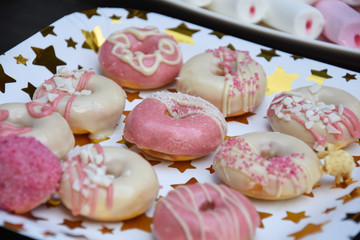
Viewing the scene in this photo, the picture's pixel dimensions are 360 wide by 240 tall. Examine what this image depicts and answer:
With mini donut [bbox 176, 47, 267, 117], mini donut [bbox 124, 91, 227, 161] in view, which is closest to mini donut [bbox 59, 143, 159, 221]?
mini donut [bbox 124, 91, 227, 161]

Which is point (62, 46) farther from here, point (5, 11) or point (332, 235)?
point (332, 235)

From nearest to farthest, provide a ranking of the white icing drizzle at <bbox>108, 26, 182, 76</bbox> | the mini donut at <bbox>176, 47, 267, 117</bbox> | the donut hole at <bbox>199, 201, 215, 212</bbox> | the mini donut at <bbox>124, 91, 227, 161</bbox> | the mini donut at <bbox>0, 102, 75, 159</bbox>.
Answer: the donut hole at <bbox>199, 201, 215, 212</bbox> < the mini donut at <bbox>0, 102, 75, 159</bbox> < the mini donut at <bbox>124, 91, 227, 161</bbox> < the mini donut at <bbox>176, 47, 267, 117</bbox> < the white icing drizzle at <bbox>108, 26, 182, 76</bbox>

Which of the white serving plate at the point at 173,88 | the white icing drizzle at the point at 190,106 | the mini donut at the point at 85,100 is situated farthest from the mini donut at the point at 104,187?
the white icing drizzle at the point at 190,106

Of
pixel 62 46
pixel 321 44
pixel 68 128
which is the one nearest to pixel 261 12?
pixel 321 44

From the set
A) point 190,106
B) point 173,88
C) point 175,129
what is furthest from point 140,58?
point 175,129

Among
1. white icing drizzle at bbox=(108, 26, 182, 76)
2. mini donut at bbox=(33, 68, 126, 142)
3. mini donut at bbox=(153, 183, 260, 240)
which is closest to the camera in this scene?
mini donut at bbox=(153, 183, 260, 240)

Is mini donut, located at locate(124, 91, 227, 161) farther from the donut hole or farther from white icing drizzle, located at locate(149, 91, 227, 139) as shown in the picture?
the donut hole
